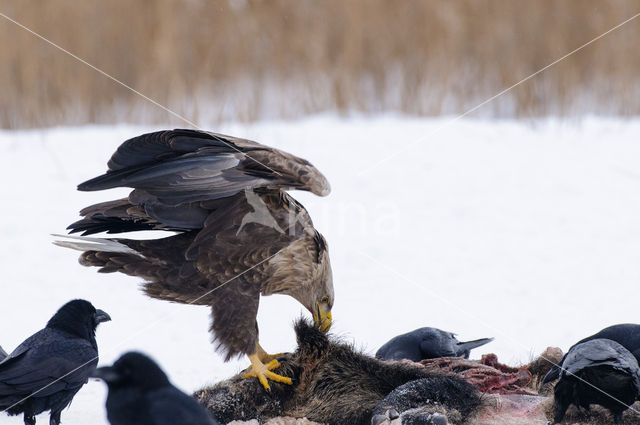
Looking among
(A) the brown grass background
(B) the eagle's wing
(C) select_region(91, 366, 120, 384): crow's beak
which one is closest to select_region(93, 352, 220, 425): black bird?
(C) select_region(91, 366, 120, 384): crow's beak

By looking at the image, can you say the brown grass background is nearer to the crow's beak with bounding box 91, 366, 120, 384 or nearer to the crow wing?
the crow wing

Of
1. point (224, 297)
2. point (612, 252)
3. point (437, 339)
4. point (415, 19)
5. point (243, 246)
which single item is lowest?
point (612, 252)

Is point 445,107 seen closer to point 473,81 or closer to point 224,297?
point 473,81

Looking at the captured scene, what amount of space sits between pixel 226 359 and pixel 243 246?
51 centimetres

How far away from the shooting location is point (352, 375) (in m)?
3.30

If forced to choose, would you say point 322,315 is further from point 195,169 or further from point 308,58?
point 308,58

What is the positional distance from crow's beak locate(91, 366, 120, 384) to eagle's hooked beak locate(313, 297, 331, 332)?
1.26 metres

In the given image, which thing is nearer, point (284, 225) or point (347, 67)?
point (284, 225)

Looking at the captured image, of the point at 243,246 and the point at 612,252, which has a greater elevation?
the point at 243,246

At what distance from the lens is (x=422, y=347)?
3820 millimetres

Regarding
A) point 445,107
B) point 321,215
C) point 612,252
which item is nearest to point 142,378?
point 321,215

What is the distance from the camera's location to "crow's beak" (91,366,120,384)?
246cm

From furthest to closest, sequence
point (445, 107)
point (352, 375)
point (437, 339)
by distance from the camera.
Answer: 1. point (445, 107)
2. point (437, 339)
3. point (352, 375)

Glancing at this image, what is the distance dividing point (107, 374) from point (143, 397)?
0.43 ft
